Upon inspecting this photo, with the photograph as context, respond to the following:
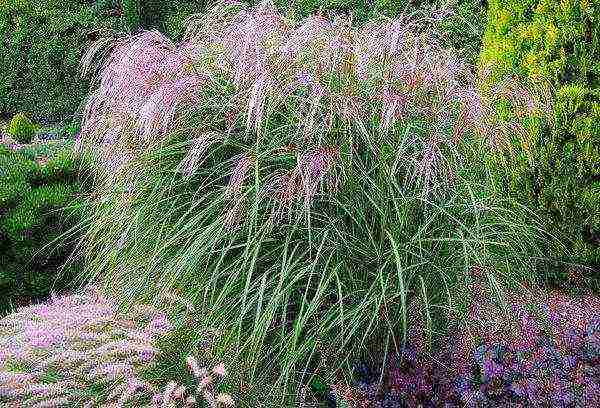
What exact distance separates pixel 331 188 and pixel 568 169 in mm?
1587

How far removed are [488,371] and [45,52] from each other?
5.90 meters

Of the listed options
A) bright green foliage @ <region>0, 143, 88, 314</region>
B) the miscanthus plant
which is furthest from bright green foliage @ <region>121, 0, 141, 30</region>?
the miscanthus plant

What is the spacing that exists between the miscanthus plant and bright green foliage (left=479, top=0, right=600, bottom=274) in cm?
82

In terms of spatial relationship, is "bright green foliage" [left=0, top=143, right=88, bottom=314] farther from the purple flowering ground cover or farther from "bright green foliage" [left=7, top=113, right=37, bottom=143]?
the purple flowering ground cover

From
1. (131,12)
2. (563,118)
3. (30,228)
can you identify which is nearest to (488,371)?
(563,118)

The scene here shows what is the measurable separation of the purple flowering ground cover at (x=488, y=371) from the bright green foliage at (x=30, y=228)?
1.97 meters

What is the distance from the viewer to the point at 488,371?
106 inches

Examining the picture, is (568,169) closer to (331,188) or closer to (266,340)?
(331,188)

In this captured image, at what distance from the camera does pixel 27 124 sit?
556 cm

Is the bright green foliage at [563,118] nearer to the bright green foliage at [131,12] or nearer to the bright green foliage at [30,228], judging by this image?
the bright green foliage at [30,228]

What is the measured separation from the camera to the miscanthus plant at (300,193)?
268cm

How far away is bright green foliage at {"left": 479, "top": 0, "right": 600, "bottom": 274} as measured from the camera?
363 cm

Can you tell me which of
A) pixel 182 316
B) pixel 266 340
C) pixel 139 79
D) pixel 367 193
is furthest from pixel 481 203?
pixel 139 79

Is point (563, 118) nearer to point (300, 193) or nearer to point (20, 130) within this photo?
point (300, 193)
